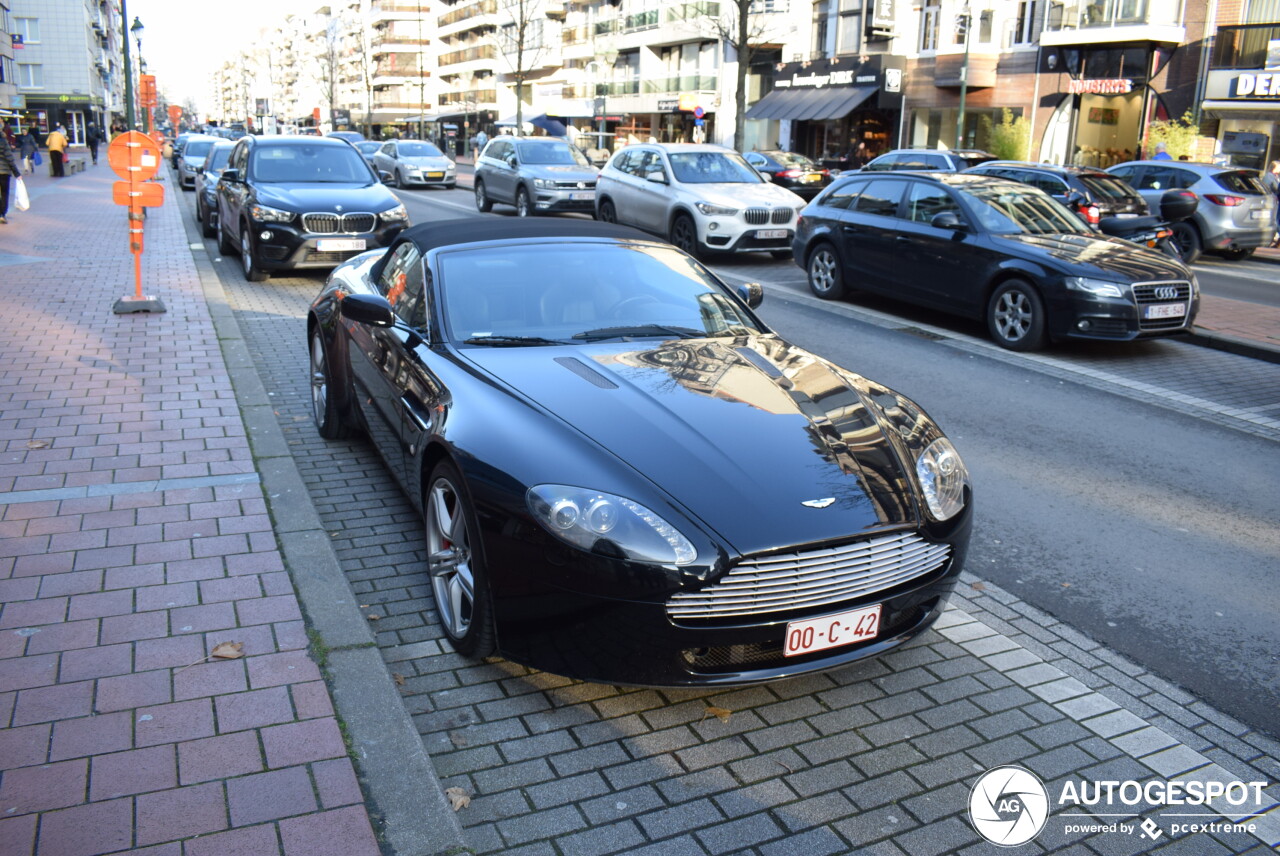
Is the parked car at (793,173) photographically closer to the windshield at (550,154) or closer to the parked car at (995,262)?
the windshield at (550,154)

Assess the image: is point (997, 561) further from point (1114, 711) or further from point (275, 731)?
point (275, 731)

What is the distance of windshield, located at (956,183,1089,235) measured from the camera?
1072 centimetres

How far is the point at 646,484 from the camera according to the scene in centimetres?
336

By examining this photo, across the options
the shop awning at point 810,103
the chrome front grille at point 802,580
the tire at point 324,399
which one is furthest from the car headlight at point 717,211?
the shop awning at point 810,103

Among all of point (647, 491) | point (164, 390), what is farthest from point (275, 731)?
point (164, 390)

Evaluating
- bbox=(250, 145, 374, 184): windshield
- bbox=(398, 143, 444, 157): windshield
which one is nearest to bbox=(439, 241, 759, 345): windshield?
bbox=(250, 145, 374, 184): windshield

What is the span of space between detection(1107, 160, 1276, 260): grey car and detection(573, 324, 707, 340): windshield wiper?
16.5 metres

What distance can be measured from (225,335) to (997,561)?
6.79 meters

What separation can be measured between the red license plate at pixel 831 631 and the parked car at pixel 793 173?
25.6m

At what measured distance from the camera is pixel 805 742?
11.2ft

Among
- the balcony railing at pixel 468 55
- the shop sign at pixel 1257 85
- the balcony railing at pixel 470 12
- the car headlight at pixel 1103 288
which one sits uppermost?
the balcony railing at pixel 470 12

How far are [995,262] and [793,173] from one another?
19.4m

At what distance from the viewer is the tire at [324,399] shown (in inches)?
247

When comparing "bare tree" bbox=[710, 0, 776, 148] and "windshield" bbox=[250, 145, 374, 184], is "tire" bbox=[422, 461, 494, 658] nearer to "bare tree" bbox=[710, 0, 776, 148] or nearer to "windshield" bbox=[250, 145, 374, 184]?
"windshield" bbox=[250, 145, 374, 184]
